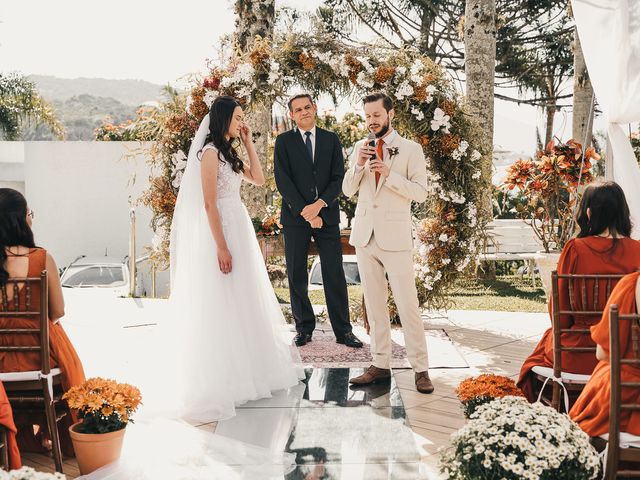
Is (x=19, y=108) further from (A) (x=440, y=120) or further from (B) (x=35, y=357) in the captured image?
(B) (x=35, y=357)

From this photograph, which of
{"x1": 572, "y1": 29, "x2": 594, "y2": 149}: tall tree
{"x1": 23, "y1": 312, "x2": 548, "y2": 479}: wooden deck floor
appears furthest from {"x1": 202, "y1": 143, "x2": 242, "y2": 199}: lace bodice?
{"x1": 572, "y1": 29, "x2": 594, "y2": 149}: tall tree

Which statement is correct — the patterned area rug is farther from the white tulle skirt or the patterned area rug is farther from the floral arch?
the floral arch

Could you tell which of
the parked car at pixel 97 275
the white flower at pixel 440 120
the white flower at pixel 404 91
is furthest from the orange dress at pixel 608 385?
the parked car at pixel 97 275

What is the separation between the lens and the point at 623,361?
8.05ft

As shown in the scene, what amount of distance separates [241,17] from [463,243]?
4.64 metres

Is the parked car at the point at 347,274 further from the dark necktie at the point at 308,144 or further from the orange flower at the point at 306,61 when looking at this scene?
the dark necktie at the point at 308,144

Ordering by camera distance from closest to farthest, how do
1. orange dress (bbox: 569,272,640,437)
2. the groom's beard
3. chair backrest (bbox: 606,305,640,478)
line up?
chair backrest (bbox: 606,305,640,478) → orange dress (bbox: 569,272,640,437) → the groom's beard

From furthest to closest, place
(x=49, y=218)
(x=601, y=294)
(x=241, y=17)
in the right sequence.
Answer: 1. (x=49, y=218)
2. (x=241, y=17)
3. (x=601, y=294)

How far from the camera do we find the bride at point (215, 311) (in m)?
4.34

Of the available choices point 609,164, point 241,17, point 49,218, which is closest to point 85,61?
point 49,218

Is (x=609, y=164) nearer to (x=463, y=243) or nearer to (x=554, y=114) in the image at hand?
(x=463, y=243)

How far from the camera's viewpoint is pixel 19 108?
83.2ft

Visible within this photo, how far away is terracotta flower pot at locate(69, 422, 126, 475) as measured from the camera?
3389 mm

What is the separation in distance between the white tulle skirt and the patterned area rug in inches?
23.6
